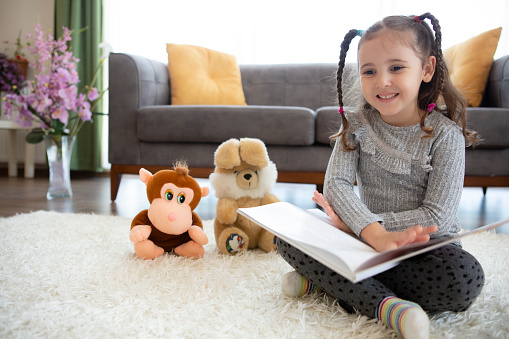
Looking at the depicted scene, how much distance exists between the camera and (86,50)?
11.1 ft

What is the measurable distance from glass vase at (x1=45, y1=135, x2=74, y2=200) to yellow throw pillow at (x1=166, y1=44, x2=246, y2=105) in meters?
0.63

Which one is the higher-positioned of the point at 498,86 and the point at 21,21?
the point at 21,21

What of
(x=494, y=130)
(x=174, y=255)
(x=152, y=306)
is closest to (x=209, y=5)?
(x=494, y=130)

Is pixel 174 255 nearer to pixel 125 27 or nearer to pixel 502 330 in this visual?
pixel 502 330

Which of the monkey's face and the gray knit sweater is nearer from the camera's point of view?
the gray knit sweater

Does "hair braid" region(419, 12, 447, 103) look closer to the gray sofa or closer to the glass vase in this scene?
the gray sofa

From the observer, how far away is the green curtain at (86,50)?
3.34 m

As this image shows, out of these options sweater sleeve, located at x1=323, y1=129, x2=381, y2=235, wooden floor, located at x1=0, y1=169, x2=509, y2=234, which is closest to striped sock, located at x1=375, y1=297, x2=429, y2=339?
sweater sleeve, located at x1=323, y1=129, x2=381, y2=235

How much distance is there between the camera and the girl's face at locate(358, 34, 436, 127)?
83cm

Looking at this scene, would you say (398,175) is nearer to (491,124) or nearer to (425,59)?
(425,59)

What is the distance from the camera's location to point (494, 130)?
180 centimetres

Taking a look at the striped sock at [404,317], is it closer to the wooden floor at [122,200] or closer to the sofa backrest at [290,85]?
the wooden floor at [122,200]

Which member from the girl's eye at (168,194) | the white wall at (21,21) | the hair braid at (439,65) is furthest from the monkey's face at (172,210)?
the white wall at (21,21)

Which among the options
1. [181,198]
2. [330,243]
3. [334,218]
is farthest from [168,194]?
[330,243]
